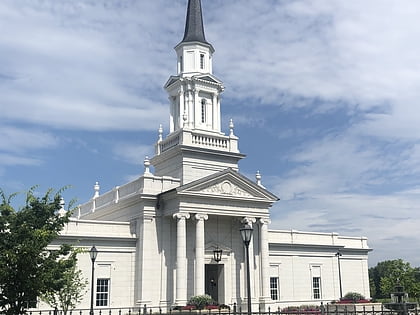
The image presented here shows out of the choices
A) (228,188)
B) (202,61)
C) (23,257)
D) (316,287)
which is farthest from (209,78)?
(23,257)

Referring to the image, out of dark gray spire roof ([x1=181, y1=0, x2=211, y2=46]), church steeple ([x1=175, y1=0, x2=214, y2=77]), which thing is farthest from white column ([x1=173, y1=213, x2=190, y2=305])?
dark gray spire roof ([x1=181, y1=0, x2=211, y2=46])

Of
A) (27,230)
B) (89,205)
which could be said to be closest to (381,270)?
(89,205)

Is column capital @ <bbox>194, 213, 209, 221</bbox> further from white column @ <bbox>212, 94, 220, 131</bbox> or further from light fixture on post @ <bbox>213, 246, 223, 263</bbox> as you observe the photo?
white column @ <bbox>212, 94, 220, 131</bbox>

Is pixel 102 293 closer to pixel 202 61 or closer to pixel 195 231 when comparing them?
pixel 195 231

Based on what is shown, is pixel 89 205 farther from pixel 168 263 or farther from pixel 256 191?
pixel 256 191

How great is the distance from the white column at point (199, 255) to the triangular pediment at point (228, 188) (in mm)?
2014

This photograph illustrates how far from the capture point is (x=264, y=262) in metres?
40.2

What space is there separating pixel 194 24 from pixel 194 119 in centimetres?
940

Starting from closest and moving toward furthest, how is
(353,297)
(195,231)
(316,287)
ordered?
(195,231) → (353,297) → (316,287)

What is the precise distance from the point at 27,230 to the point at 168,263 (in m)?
17.3

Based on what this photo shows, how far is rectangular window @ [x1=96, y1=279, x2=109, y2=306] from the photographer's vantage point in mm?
35688

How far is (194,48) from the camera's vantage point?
45.1 meters

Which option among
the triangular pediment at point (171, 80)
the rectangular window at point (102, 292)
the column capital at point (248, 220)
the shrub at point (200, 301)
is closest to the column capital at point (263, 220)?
the column capital at point (248, 220)

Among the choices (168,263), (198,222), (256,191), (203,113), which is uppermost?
(203,113)
